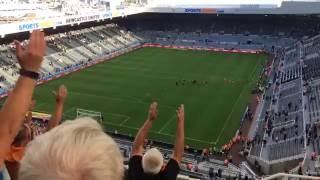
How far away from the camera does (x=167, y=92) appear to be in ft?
124

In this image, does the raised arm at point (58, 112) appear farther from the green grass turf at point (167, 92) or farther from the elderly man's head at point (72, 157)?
the green grass turf at point (167, 92)

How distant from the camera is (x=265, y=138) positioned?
26938 mm

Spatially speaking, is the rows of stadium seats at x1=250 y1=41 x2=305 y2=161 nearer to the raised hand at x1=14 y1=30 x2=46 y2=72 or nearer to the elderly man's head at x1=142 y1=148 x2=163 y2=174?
the elderly man's head at x1=142 y1=148 x2=163 y2=174

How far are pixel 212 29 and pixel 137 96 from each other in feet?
111

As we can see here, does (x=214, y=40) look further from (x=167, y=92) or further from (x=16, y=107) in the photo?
(x=16, y=107)

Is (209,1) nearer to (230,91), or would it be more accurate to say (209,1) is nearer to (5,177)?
(230,91)

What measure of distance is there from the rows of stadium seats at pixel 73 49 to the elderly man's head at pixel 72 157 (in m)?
38.3

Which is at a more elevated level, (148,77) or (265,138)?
(148,77)


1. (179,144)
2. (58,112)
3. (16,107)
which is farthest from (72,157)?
(58,112)

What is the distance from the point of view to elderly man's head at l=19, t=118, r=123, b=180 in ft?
7.25

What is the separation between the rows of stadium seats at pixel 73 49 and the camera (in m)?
44.4

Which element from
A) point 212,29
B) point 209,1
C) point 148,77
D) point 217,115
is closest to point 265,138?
point 217,115

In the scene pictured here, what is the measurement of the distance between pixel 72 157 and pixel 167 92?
3546 centimetres

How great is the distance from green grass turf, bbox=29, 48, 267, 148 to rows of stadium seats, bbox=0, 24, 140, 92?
2887mm
